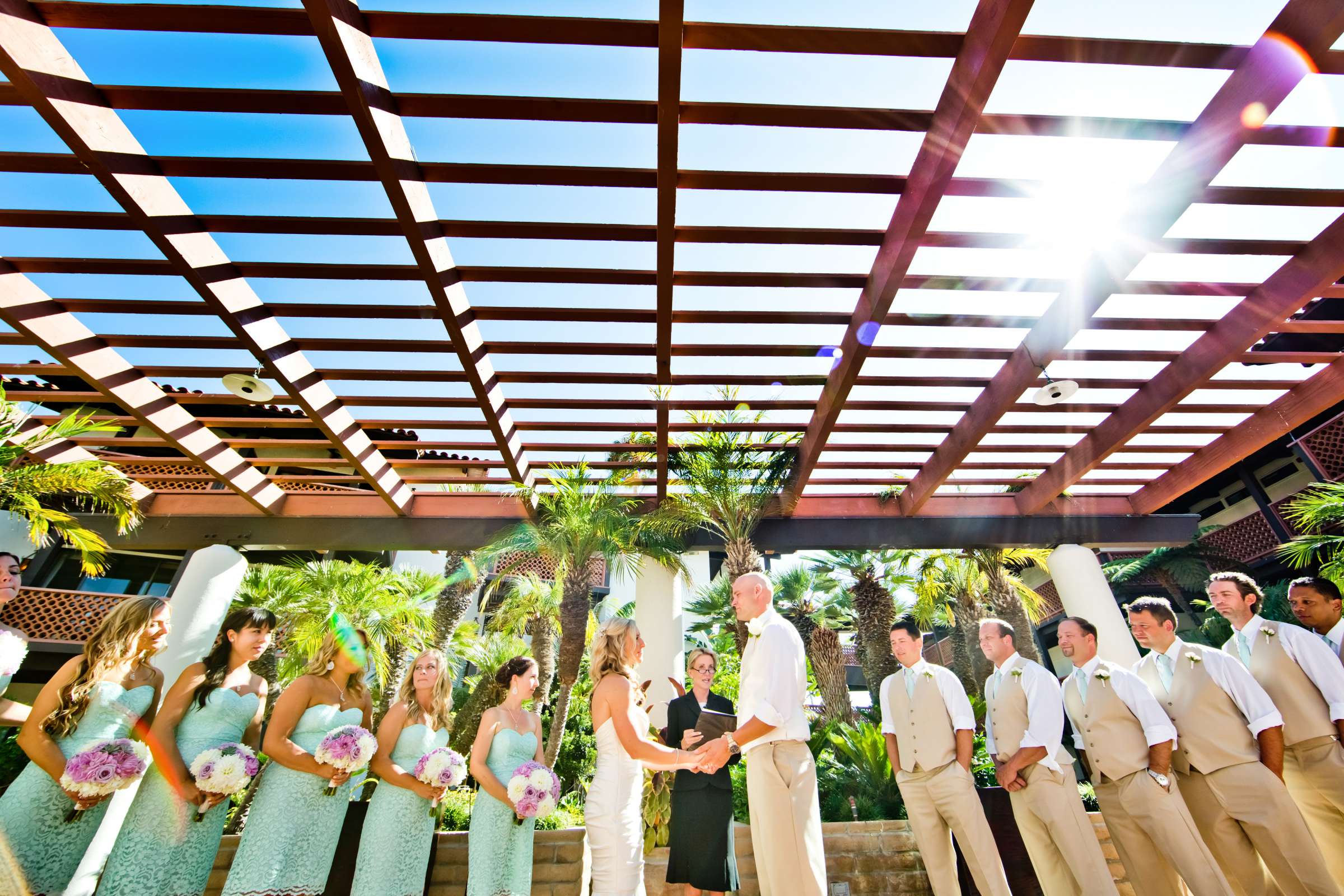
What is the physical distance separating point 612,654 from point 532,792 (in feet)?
2.86

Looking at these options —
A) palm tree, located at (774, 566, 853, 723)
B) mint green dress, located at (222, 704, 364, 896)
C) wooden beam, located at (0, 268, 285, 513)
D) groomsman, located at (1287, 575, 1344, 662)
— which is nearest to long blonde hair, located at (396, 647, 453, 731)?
mint green dress, located at (222, 704, 364, 896)

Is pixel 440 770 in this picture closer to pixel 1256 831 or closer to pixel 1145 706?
pixel 1145 706

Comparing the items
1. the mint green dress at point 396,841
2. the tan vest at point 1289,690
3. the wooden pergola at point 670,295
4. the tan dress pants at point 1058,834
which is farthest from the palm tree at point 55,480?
the tan vest at point 1289,690

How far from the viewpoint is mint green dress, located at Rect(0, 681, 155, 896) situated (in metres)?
3.14

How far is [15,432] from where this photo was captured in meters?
6.66

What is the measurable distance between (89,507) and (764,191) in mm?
10342

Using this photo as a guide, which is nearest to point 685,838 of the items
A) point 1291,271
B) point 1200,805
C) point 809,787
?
point 809,787

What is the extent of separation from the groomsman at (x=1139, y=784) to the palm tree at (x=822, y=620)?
8.26 meters

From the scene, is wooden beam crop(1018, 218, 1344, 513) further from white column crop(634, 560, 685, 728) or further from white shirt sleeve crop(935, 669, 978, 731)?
white column crop(634, 560, 685, 728)

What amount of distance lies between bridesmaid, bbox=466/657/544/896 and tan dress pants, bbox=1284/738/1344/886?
4819 mm

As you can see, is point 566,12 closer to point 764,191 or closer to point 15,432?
point 764,191

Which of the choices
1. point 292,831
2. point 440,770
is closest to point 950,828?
point 440,770

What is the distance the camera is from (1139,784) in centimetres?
420

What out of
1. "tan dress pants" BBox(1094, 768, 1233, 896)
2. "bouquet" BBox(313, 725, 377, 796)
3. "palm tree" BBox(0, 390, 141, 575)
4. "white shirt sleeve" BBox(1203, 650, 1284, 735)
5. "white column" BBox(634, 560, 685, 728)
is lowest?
"tan dress pants" BBox(1094, 768, 1233, 896)
